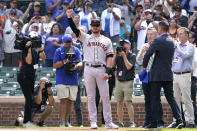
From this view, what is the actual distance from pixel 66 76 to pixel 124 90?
4.51 feet

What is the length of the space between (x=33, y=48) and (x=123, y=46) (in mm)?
2153

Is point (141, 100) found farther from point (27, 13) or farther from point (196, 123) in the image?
point (27, 13)

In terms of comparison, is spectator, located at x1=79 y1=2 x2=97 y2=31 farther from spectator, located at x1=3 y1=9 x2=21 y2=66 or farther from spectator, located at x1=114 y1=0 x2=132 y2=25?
spectator, located at x1=3 y1=9 x2=21 y2=66

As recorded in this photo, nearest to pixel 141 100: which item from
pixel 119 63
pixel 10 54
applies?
pixel 119 63

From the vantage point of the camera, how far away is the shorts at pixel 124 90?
13586mm

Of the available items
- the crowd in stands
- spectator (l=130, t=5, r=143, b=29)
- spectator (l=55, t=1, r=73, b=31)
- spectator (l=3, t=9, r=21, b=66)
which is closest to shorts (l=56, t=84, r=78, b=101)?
the crowd in stands

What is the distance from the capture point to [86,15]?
59.4 feet

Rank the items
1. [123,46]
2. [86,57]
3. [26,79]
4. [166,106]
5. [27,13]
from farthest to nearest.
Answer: [27,13]
[166,106]
[123,46]
[26,79]
[86,57]

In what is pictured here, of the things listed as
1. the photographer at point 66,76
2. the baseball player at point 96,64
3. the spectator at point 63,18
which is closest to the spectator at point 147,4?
the spectator at point 63,18

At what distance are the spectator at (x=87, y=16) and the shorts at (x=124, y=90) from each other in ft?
14.7

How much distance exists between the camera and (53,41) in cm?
1653

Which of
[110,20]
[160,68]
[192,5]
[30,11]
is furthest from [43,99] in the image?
[192,5]

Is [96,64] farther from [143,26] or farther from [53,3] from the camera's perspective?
[53,3]

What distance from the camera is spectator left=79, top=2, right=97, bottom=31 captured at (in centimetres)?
1789
